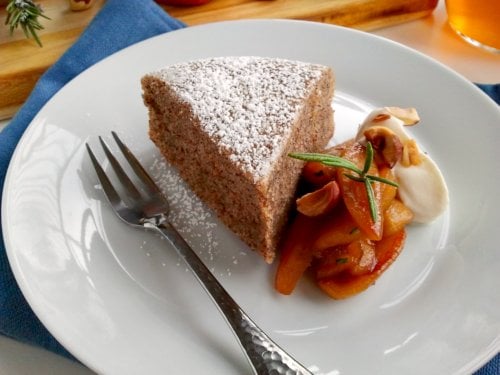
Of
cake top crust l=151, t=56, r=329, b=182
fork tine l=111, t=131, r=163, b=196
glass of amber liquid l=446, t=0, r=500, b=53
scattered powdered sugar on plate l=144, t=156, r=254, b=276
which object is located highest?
cake top crust l=151, t=56, r=329, b=182

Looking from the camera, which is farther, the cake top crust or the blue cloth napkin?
the blue cloth napkin

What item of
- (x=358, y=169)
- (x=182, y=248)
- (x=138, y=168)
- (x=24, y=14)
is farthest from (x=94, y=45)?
(x=358, y=169)

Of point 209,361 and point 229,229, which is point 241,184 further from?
point 209,361

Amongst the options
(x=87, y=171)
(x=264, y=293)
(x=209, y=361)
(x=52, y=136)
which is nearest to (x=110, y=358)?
(x=209, y=361)

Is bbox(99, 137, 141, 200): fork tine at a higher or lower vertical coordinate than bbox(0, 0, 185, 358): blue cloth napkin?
lower

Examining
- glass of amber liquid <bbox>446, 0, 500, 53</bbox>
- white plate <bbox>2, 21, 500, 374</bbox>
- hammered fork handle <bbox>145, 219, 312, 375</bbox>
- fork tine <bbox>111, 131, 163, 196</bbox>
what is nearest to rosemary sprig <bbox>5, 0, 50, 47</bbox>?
white plate <bbox>2, 21, 500, 374</bbox>

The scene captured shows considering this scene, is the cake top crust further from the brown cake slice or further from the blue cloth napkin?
the blue cloth napkin
